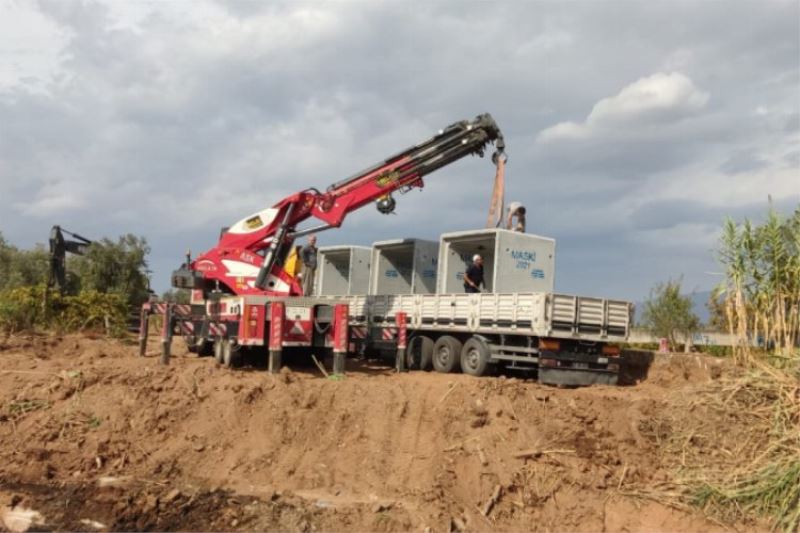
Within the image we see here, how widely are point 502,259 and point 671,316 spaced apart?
45.1 feet

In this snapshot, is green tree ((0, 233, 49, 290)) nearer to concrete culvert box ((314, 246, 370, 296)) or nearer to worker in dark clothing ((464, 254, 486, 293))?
concrete culvert box ((314, 246, 370, 296))

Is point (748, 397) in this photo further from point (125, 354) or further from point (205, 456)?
point (125, 354)

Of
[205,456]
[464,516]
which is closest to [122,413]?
[205,456]

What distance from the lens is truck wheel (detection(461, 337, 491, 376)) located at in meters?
13.3

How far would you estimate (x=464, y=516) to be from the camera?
779 centimetres

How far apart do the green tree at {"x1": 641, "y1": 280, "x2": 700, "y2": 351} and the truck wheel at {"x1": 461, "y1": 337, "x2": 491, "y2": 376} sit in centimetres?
1399

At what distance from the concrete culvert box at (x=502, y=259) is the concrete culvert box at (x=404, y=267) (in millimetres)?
1696

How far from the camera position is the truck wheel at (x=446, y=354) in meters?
14.1

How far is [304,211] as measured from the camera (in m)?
14.8

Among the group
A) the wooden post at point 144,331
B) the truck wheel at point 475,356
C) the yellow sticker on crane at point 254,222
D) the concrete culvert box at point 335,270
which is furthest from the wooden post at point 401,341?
the concrete culvert box at point 335,270

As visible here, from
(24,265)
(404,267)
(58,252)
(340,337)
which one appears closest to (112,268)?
(24,265)

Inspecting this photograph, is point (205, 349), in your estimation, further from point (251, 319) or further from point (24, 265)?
point (24, 265)

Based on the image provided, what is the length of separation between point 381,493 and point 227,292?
7.95 meters

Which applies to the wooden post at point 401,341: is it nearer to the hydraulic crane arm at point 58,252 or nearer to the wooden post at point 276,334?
the wooden post at point 276,334
